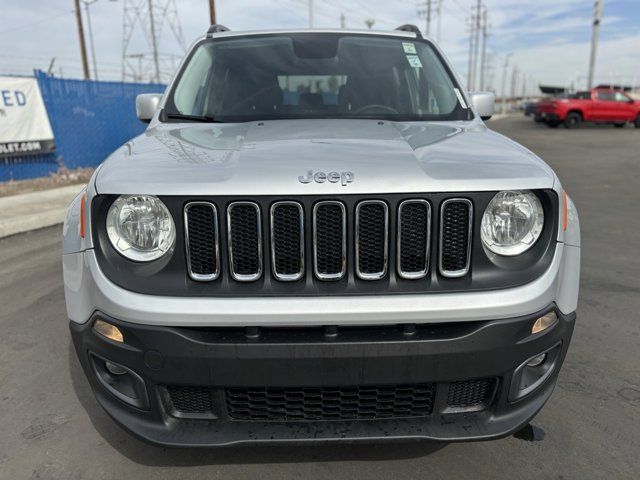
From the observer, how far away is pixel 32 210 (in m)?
7.81

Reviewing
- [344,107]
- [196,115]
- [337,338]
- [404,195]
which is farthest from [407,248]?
[196,115]

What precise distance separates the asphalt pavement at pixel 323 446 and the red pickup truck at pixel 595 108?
2445cm

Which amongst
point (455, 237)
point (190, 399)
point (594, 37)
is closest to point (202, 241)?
point (190, 399)

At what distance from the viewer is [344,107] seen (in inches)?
122

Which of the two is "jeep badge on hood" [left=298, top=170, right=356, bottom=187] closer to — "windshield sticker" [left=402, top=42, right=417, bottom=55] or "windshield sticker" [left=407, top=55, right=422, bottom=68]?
"windshield sticker" [left=407, top=55, right=422, bottom=68]

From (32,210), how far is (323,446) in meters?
7.24

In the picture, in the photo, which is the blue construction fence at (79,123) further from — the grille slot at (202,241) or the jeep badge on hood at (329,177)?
the jeep badge on hood at (329,177)

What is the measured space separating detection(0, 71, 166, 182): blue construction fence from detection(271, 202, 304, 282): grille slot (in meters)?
10.9

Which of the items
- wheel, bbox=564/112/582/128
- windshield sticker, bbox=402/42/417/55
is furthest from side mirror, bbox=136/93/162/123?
wheel, bbox=564/112/582/128

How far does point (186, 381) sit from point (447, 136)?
155 centimetres

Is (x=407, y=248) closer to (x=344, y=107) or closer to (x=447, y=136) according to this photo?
(x=447, y=136)

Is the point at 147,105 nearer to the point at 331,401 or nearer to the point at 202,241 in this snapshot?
the point at 202,241

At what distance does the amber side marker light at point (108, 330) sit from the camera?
1872mm

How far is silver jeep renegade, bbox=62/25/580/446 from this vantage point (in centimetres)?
180
